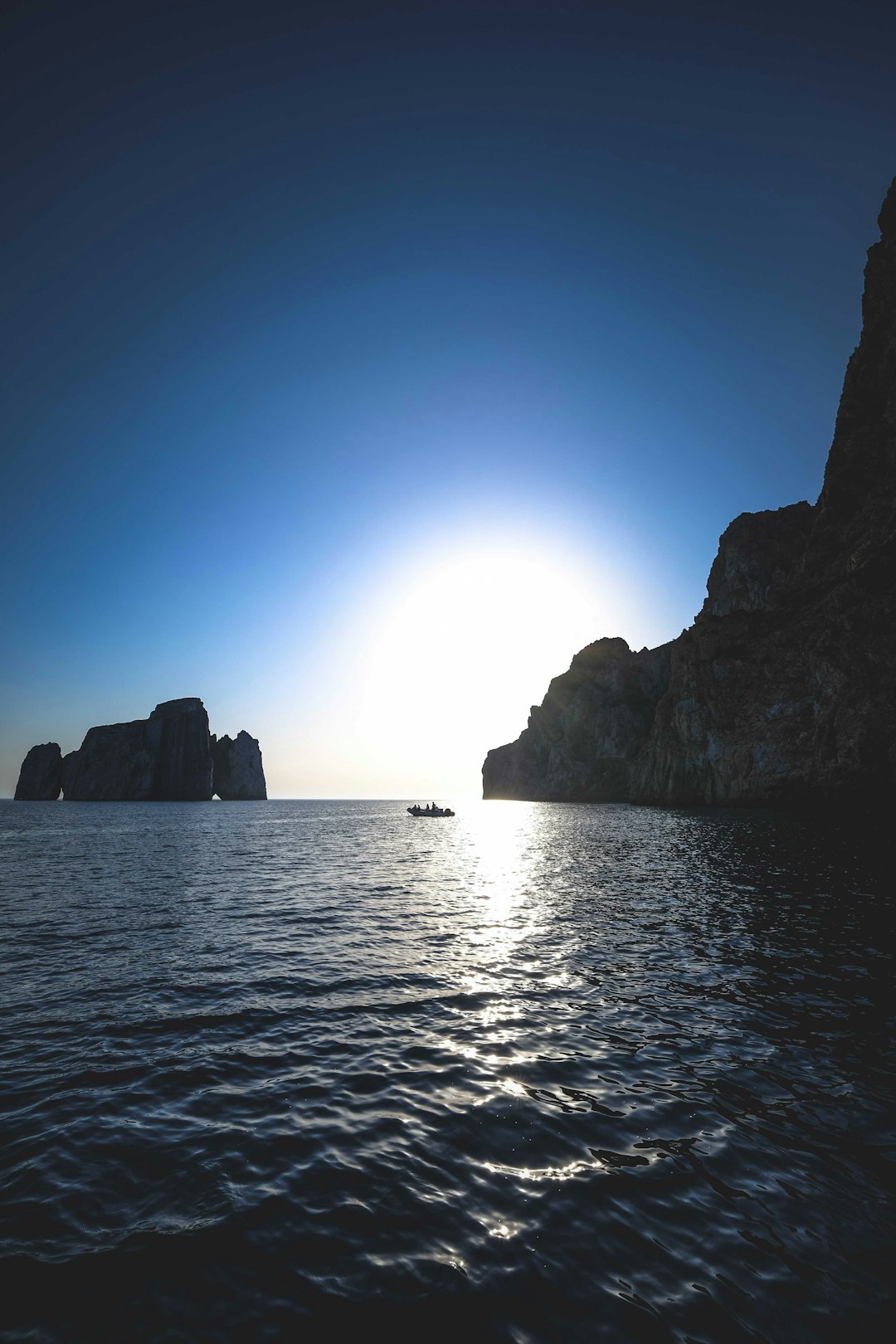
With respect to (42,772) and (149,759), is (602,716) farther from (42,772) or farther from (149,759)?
(42,772)

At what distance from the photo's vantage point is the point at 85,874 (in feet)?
117

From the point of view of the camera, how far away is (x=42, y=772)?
196250mm

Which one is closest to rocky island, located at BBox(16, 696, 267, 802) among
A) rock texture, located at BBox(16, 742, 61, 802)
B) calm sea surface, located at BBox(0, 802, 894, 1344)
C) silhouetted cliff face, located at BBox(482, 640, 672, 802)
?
rock texture, located at BBox(16, 742, 61, 802)

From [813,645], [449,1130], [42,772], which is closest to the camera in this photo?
[449,1130]

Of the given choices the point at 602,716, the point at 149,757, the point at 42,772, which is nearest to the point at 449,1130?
the point at 602,716

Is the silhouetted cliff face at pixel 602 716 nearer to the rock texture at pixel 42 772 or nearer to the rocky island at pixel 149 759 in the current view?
the rocky island at pixel 149 759

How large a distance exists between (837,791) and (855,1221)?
71579 mm

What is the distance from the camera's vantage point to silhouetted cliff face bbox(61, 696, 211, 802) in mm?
182500

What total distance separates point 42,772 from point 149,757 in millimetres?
47169

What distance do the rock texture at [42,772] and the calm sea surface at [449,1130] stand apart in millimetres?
212357

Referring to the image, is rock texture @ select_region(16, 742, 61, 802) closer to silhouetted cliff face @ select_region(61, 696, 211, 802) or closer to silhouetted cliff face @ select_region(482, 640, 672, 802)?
silhouetted cliff face @ select_region(61, 696, 211, 802)

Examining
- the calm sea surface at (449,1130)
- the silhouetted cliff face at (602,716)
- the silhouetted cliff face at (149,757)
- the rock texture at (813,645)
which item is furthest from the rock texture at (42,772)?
the calm sea surface at (449,1130)

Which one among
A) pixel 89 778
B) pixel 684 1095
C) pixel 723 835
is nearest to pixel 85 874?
pixel 684 1095

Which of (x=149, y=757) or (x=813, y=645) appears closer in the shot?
(x=813, y=645)
